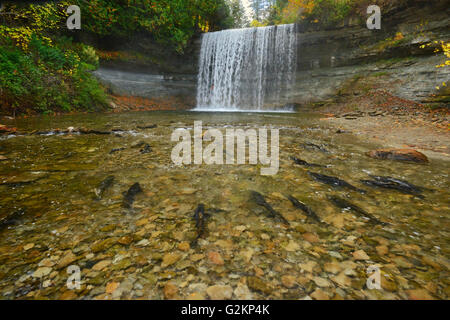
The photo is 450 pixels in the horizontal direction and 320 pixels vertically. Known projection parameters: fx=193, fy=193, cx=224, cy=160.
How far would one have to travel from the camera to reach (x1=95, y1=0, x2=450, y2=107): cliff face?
10117 mm

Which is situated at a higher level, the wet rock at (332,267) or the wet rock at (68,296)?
the wet rock at (332,267)

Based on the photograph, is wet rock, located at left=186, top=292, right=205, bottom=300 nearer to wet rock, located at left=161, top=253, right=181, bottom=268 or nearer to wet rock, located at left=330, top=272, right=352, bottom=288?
wet rock, located at left=161, top=253, right=181, bottom=268

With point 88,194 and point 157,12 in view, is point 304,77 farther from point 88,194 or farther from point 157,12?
point 88,194

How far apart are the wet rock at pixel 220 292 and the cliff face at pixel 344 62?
12.2m

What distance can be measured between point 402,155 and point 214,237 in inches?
150

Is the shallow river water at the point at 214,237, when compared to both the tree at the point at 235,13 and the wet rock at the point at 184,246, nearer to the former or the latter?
the wet rock at the point at 184,246

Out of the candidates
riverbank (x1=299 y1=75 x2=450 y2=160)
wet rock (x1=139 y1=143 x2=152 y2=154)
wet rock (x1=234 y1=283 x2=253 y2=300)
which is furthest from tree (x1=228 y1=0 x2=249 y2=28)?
wet rock (x1=234 y1=283 x2=253 y2=300)

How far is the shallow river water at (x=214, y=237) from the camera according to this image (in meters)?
1.13

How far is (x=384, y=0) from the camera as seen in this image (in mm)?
12016

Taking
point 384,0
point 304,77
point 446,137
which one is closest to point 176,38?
point 304,77

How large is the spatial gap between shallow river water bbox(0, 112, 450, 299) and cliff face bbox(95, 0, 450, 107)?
1065 cm

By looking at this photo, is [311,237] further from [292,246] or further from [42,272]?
[42,272]

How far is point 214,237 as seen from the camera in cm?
157

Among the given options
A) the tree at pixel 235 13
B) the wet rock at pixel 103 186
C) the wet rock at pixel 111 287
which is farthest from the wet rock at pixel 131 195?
the tree at pixel 235 13
